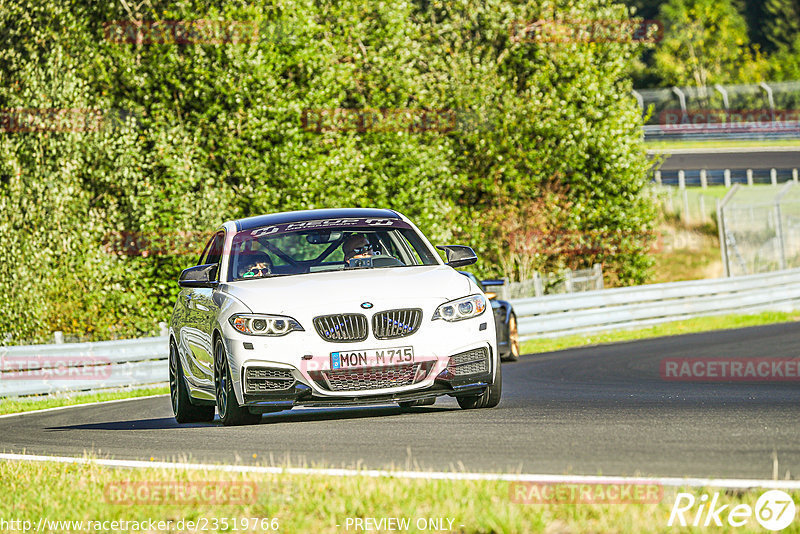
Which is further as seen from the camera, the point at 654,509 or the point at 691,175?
the point at 691,175

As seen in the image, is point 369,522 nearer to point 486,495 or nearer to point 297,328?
point 486,495

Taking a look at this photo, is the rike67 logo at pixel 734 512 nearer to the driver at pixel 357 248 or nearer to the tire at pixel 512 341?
the driver at pixel 357 248

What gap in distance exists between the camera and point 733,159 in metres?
60.1

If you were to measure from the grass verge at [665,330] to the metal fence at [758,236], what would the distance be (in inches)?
96.5

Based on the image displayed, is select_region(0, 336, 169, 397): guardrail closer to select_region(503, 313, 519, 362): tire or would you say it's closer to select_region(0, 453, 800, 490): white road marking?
select_region(503, 313, 519, 362): tire

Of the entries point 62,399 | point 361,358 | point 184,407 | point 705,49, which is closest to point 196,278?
point 184,407

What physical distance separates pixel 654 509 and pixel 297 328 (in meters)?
4.49

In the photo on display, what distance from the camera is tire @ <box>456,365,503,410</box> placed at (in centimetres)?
981

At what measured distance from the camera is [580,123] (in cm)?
3550

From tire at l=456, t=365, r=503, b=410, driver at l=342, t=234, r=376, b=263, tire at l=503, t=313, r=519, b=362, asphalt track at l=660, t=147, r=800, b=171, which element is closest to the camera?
tire at l=456, t=365, r=503, b=410

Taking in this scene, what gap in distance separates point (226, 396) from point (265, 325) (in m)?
0.74

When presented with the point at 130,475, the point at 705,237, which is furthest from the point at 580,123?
the point at 130,475

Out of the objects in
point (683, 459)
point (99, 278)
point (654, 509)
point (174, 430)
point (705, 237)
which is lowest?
point (705, 237)

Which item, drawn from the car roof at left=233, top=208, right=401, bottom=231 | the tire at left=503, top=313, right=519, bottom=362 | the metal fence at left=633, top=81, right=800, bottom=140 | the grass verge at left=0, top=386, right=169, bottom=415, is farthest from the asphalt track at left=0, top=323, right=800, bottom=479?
the metal fence at left=633, top=81, right=800, bottom=140
